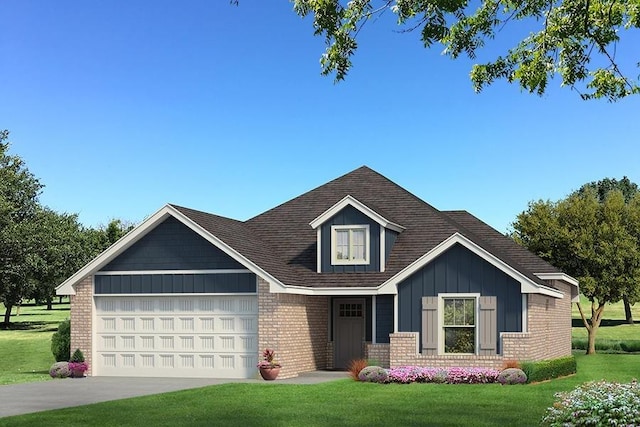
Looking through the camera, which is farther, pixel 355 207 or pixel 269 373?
pixel 355 207

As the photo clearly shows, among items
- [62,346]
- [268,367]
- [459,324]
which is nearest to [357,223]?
[459,324]

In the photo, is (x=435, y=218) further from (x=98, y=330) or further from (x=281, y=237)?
(x=98, y=330)

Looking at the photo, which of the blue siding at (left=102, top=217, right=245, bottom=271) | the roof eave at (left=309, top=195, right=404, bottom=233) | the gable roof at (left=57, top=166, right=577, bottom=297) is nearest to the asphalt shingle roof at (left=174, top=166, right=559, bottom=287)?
the gable roof at (left=57, top=166, right=577, bottom=297)

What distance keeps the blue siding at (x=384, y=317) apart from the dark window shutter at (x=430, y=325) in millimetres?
1798

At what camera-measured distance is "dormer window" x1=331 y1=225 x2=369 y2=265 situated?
104 ft

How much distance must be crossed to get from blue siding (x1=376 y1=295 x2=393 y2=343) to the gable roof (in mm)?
758

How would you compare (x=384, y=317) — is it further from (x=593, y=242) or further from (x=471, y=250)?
(x=593, y=242)

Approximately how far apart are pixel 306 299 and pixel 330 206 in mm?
5380

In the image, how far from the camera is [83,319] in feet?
101

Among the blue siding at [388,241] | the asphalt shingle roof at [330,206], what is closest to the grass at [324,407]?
the asphalt shingle roof at [330,206]

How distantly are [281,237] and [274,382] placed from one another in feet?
28.1

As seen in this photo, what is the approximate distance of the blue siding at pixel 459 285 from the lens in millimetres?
Result: 28453

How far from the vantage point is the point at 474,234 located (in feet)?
119

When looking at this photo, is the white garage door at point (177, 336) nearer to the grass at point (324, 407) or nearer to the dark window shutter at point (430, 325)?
the grass at point (324, 407)
